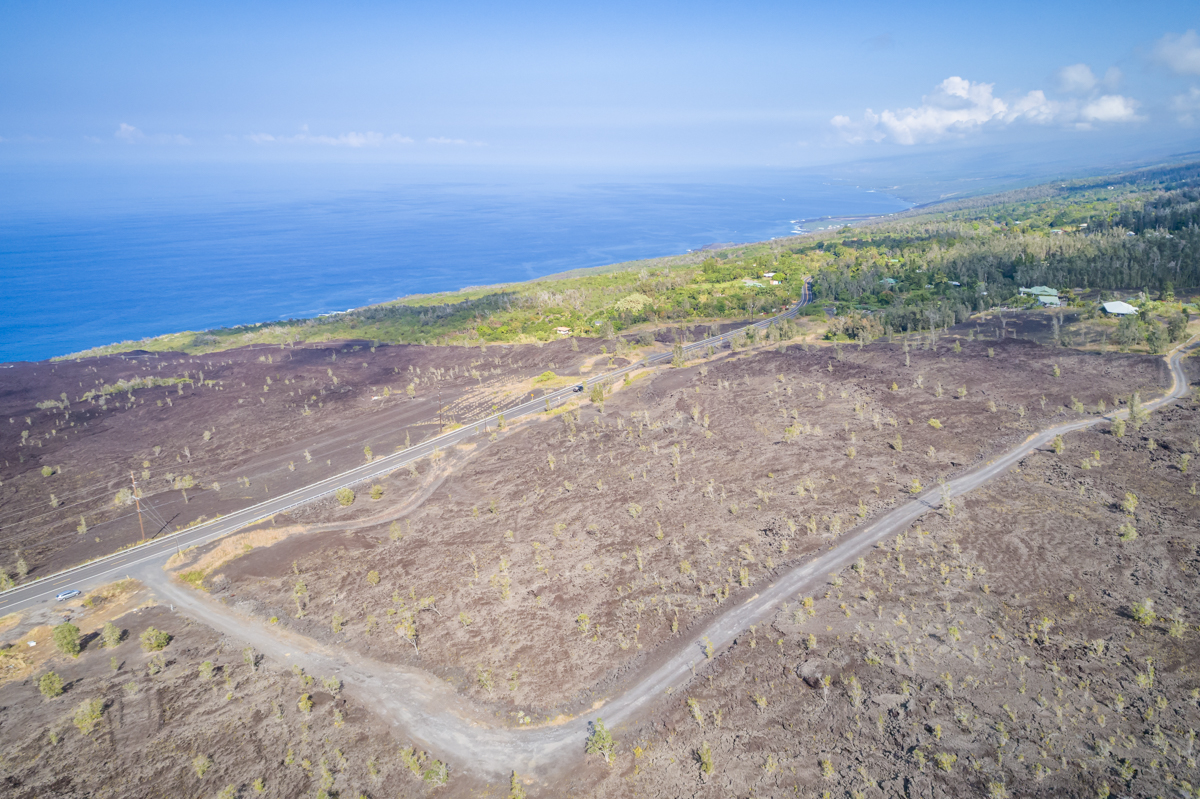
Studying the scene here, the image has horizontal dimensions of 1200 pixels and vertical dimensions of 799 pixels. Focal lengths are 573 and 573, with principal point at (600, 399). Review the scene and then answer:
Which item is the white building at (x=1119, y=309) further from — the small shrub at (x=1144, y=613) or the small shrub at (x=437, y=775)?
the small shrub at (x=437, y=775)

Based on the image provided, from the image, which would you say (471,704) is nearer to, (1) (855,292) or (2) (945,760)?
(2) (945,760)

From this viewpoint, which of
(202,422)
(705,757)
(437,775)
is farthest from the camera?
(202,422)

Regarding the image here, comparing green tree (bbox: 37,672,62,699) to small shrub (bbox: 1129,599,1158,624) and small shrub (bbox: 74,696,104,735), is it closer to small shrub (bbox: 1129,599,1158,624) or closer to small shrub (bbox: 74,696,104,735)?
small shrub (bbox: 74,696,104,735)

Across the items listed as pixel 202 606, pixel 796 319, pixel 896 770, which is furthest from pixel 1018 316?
pixel 202 606

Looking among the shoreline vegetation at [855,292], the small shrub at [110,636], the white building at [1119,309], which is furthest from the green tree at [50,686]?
the white building at [1119,309]

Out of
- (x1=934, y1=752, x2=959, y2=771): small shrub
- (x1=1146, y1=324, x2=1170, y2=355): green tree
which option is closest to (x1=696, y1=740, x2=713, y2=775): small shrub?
(x1=934, y1=752, x2=959, y2=771): small shrub

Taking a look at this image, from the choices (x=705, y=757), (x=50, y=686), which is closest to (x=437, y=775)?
(x=705, y=757)

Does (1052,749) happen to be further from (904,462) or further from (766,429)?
(766,429)
